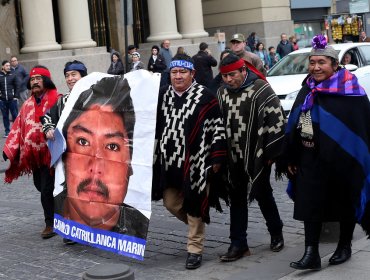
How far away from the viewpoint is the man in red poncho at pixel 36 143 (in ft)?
25.2

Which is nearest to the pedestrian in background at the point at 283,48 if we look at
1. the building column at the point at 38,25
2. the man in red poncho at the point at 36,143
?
the building column at the point at 38,25

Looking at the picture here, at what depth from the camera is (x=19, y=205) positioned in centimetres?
1002

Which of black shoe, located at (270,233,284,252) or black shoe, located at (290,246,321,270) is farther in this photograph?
black shoe, located at (270,233,284,252)

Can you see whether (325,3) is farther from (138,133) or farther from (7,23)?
(138,133)

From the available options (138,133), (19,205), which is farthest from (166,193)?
(19,205)

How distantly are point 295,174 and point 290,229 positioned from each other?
144 centimetres

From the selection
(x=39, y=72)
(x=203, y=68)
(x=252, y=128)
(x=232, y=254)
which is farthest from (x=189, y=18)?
(x=232, y=254)

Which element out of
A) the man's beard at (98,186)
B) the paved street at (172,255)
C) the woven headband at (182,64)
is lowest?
the paved street at (172,255)

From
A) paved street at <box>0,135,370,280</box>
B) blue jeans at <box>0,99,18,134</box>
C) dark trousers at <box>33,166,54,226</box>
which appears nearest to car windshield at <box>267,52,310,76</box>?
paved street at <box>0,135,370,280</box>

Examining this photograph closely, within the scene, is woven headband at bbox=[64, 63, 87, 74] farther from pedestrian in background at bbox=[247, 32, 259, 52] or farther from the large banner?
pedestrian in background at bbox=[247, 32, 259, 52]

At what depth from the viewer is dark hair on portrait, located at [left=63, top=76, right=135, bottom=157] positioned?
6781 millimetres

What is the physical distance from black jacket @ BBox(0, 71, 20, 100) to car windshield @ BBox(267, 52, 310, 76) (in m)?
6.65

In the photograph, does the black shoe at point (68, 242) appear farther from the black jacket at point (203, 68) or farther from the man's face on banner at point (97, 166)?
the black jacket at point (203, 68)

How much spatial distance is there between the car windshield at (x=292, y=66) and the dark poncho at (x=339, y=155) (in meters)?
9.03
